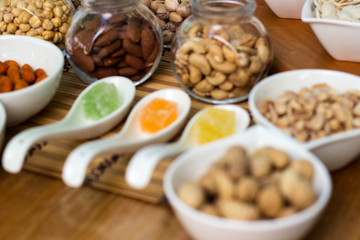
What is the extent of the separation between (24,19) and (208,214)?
62cm

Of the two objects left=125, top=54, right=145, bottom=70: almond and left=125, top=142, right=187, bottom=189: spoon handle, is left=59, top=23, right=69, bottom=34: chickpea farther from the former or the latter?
left=125, top=142, right=187, bottom=189: spoon handle

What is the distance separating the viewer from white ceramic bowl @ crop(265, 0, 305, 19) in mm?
1062

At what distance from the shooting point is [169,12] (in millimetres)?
955

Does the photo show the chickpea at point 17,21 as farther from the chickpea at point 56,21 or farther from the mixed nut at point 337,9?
the mixed nut at point 337,9

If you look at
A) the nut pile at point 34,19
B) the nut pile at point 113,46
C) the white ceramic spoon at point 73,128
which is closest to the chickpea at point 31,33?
the nut pile at point 34,19

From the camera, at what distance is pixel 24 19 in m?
0.91

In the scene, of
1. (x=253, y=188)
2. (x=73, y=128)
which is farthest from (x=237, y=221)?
(x=73, y=128)

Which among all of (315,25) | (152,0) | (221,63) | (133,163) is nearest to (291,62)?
(315,25)

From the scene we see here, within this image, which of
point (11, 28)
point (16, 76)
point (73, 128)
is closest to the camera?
point (73, 128)

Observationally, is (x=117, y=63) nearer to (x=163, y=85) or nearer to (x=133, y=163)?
(x=163, y=85)

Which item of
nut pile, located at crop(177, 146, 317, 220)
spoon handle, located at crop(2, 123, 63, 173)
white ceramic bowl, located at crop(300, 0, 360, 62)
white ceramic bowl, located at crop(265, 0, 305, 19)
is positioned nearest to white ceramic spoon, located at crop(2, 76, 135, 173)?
spoon handle, located at crop(2, 123, 63, 173)

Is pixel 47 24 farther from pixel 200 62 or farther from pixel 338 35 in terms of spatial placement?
pixel 338 35

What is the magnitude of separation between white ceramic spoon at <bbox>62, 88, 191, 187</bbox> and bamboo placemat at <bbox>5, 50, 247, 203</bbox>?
0.03 metres

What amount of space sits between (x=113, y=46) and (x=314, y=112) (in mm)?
362
